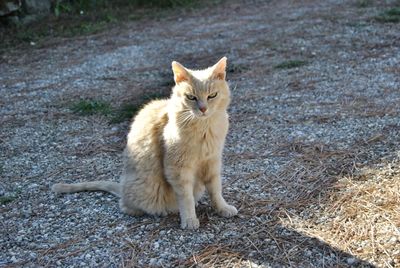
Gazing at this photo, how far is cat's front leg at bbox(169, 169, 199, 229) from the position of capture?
3535 mm

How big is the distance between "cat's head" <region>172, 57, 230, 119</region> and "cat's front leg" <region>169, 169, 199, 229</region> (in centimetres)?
43

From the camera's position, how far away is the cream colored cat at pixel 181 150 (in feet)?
11.4

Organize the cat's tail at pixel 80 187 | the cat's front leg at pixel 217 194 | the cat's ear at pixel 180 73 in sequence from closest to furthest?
the cat's ear at pixel 180 73, the cat's front leg at pixel 217 194, the cat's tail at pixel 80 187

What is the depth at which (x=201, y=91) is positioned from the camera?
3.43 meters

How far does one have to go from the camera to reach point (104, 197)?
13.8 feet

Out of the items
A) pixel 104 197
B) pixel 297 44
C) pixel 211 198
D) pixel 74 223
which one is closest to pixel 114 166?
pixel 104 197

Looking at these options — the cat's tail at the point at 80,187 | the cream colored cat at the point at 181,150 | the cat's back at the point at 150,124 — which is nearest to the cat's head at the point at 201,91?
the cream colored cat at the point at 181,150

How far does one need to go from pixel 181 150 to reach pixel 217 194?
0.49m

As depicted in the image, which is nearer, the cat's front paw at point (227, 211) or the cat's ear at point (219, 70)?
the cat's ear at point (219, 70)

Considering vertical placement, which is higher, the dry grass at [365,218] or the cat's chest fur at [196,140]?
the cat's chest fur at [196,140]

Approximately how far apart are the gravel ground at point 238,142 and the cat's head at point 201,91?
0.82 metres

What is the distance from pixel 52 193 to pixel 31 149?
124 cm

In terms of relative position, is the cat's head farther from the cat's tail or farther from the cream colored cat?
the cat's tail

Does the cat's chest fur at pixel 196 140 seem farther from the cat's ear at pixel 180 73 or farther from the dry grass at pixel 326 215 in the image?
the dry grass at pixel 326 215
